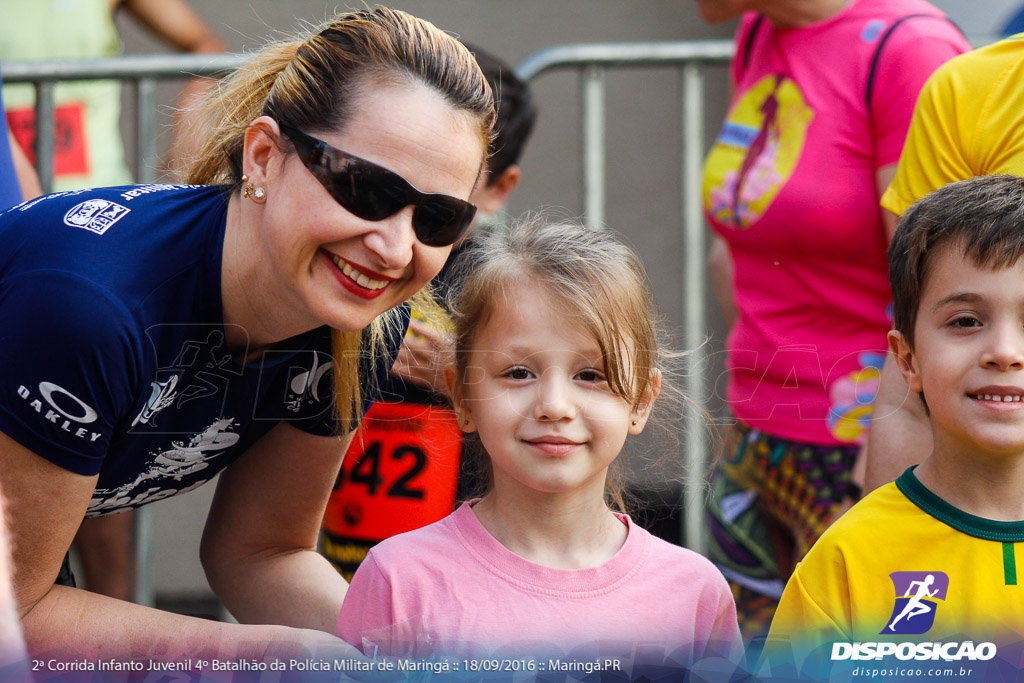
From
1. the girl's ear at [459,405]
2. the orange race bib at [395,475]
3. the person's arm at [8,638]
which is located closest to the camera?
the person's arm at [8,638]

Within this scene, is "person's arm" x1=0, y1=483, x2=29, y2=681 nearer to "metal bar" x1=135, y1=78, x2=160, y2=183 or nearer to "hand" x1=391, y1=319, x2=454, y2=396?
"hand" x1=391, y1=319, x2=454, y2=396

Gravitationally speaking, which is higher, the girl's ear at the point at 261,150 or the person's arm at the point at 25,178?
the girl's ear at the point at 261,150

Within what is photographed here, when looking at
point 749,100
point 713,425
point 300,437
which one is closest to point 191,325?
point 300,437

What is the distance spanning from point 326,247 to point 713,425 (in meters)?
0.96

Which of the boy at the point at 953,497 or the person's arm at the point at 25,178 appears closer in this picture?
the boy at the point at 953,497

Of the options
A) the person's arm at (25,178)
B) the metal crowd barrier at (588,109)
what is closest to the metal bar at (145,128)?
the metal crowd barrier at (588,109)

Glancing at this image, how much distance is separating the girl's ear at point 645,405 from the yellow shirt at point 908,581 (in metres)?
0.35

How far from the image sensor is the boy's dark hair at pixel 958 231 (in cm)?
161

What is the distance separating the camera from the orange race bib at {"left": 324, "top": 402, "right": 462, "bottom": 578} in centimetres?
238

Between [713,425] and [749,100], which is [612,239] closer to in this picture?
[713,425]

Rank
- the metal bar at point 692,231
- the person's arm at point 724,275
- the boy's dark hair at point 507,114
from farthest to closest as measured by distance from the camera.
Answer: the metal bar at point 692,231, the person's arm at point 724,275, the boy's dark hair at point 507,114

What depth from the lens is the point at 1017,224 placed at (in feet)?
5.29

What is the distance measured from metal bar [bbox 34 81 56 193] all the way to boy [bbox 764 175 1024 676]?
2382 mm

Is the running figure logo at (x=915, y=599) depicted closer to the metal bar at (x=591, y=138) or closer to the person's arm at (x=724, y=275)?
the person's arm at (x=724, y=275)
